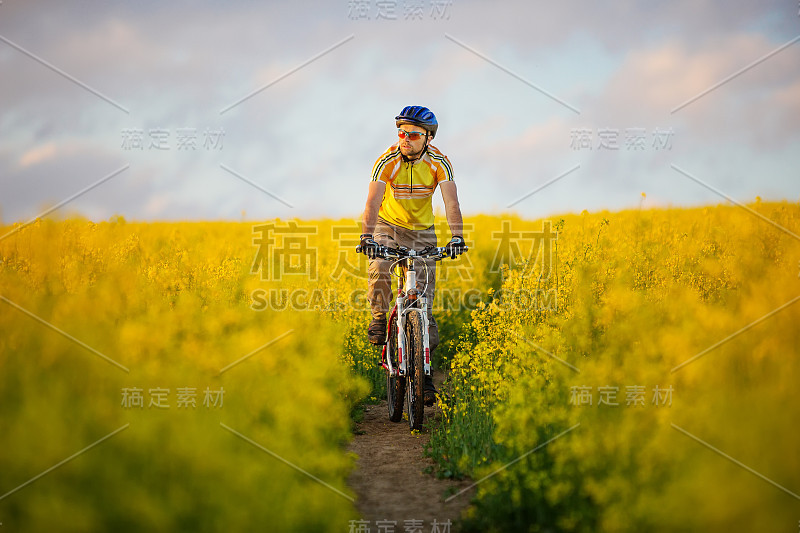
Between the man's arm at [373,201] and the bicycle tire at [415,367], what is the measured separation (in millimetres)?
1015

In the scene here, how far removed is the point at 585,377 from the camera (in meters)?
4.29

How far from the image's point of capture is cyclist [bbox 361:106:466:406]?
5.90 meters

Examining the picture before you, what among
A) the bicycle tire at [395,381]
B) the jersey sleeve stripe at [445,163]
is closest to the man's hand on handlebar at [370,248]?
the bicycle tire at [395,381]

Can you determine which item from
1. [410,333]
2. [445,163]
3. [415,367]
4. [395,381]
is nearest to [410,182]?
[445,163]

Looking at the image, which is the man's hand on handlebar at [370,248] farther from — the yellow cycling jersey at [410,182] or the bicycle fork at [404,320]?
the yellow cycling jersey at [410,182]

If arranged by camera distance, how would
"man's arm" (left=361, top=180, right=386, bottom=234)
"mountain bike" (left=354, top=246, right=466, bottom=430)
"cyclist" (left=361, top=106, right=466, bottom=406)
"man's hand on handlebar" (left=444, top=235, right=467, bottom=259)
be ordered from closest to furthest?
"man's hand on handlebar" (left=444, top=235, right=467, bottom=259), "mountain bike" (left=354, top=246, right=466, bottom=430), "cyclist" (left=361, top=106, right=466, bottom=406), "man's arm" (left=361, top=180, right=386, bottom=234)

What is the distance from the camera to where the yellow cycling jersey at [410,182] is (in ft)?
19.9

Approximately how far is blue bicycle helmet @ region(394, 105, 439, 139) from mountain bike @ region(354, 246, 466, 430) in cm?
117

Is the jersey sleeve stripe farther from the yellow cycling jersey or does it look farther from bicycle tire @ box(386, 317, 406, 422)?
bicycle tire @ box(386, 317, 406, 422)

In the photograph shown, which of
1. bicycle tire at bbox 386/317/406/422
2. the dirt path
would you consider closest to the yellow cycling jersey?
bicycle tire at bbox 386/317/406/422

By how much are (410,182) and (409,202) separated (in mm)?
211

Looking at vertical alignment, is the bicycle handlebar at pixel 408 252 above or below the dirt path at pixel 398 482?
above

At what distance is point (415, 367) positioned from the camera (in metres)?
5.69

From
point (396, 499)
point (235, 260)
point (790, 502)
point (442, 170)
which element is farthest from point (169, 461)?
point (235, 260)
